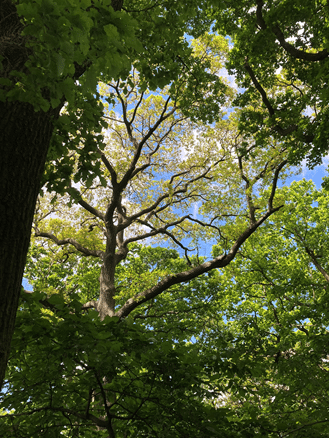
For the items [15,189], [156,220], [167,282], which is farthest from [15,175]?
[156,220]

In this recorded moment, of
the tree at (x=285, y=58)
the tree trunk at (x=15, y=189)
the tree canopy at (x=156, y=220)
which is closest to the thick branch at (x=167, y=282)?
the tree canopy at (x=156, y=220)

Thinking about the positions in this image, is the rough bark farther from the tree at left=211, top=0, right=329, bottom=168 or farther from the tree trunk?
the tree at left=211, top=0, right=329, bottom=168

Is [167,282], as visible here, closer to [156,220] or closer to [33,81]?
[156,220]

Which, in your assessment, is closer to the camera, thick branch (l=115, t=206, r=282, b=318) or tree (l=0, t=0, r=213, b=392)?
tree (l=0, t=0, r=213, b=392)

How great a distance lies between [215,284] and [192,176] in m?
5.26

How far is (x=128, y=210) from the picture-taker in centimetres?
1608

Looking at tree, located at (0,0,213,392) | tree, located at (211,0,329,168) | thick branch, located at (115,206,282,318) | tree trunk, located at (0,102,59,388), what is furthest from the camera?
thick branch, located at (115,206,282,318)

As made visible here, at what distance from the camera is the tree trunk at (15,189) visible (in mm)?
2451

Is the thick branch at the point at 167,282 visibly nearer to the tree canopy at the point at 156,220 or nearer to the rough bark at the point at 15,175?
the tree canopy at the point at 156,220

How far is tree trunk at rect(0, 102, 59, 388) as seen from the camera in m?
2.45

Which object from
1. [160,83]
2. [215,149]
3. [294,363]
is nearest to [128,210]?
[215,149]

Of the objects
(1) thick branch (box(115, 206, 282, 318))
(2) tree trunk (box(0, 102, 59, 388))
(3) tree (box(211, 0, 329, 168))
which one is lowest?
(2) tree trunk (box(0, 102, 59, 388))

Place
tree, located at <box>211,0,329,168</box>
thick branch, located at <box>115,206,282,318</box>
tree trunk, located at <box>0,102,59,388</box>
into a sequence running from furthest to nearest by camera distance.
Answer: thick branch, located at <box>115,206,282,318</box> < tree, located at <box>211,0,329,168</box> < tree trunk, located at <box>0,102,59,388</box>

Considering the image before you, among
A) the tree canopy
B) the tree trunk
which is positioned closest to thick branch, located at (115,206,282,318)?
the tree canopy
